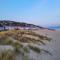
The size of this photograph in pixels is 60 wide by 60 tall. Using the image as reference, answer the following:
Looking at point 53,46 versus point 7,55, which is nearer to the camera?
point 7,55

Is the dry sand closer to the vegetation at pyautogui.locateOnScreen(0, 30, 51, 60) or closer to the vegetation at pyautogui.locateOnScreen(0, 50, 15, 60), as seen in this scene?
the vegetation at pyautogui.locateOnScreen(0, 30, 51, 60)

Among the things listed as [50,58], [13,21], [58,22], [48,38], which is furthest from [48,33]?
[13,21]

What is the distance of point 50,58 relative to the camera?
155 cm

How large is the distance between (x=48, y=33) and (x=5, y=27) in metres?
0.46

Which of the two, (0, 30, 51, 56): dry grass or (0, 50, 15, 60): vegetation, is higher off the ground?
(0, 30, 51, 56): dry grass

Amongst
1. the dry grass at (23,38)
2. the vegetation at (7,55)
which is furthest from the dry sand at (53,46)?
the vegetation at (7,55)

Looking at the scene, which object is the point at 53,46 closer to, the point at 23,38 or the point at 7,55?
the point at 23,38

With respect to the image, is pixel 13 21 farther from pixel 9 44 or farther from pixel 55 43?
pixel 55 43

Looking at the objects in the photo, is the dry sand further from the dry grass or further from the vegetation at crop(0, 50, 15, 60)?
the vegetation at crop(0, 50, 15, 60)

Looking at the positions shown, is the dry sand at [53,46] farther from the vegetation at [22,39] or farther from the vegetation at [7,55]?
the vegetation at [7,55]

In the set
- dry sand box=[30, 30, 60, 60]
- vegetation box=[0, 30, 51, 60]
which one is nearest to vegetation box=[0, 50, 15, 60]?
vegetation box=[0, 30, 51, 60]

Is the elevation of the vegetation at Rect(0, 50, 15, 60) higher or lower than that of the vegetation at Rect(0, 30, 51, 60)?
lower

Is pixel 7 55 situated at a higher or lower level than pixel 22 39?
lower

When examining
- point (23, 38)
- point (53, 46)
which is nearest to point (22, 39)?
point (23, 38)
